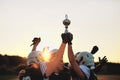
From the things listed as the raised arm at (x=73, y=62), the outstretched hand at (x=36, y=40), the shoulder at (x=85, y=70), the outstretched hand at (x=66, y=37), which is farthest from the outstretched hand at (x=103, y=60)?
the outstretched hand at (x=66, y=37)

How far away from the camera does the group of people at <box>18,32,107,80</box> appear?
922 cm

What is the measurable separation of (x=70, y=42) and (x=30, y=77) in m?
1.54

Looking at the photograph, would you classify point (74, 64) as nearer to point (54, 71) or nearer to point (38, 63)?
point (54, 71)

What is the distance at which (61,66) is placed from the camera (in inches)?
382

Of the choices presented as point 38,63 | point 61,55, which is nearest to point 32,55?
point 38,63

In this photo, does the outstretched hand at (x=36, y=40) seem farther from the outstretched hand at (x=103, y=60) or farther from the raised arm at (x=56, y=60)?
the raised arm at (x=56, y=60)

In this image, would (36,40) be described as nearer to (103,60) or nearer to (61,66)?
(103,60)

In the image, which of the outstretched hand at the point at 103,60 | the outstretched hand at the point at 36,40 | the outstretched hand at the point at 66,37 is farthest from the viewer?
the outstretched hand at the point at 36,40

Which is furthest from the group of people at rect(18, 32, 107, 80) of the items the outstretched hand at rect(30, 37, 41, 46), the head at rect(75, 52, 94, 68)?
the outstretched hand at rect(30, 37, 41, 46)

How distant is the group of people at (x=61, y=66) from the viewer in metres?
9.22

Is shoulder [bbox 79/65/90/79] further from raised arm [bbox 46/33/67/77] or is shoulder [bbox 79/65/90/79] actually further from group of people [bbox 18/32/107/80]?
raised arm [bbox 46/33/67/77]

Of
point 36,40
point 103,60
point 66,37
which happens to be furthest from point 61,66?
point 36,40

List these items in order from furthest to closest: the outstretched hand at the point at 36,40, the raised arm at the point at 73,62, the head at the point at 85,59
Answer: the outstretched hand at the point at 36,40, the head at the point at 85,59, the raised arm at the point at 73,62

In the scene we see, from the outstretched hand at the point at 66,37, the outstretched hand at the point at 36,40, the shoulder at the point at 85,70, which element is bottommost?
the shoulder at the point at 85,70
